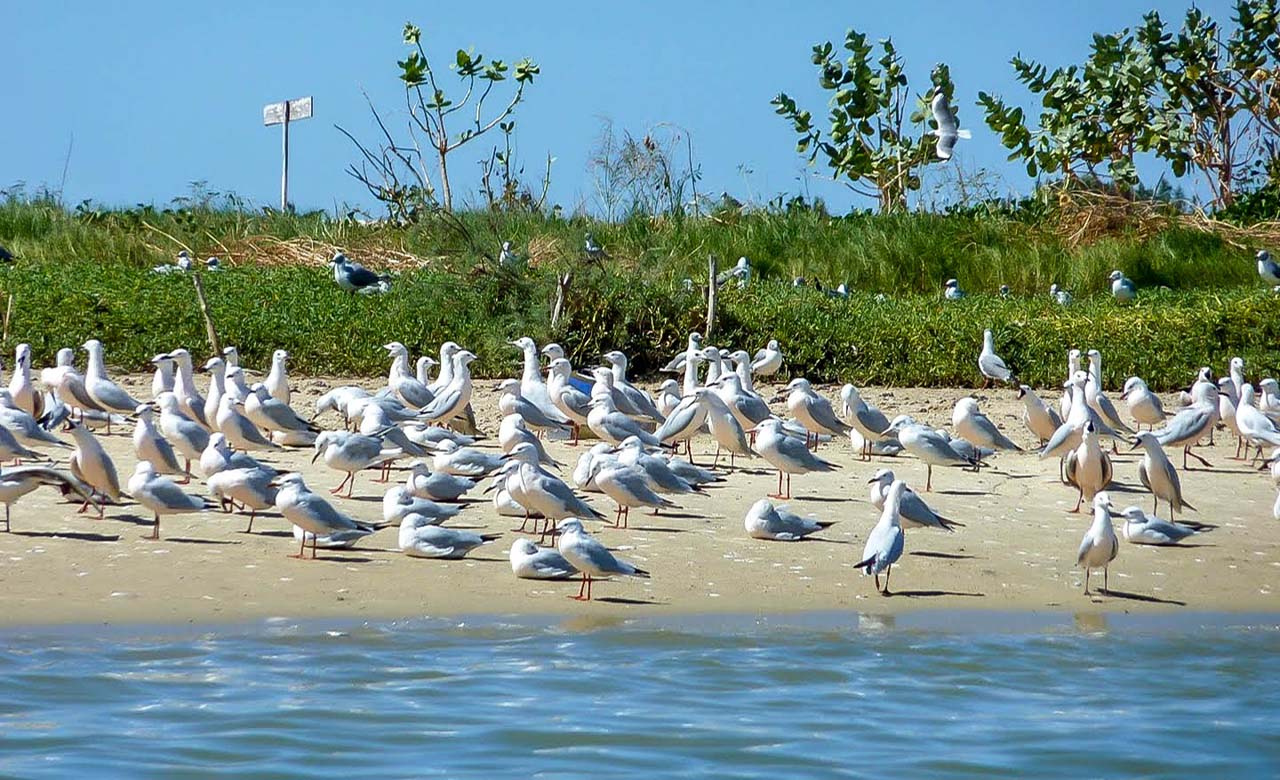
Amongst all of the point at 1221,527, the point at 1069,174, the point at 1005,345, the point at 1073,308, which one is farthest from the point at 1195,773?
the point at 1069,174

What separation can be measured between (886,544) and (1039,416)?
14.3 ft

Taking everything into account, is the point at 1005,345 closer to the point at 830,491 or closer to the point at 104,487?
the point at 830,491

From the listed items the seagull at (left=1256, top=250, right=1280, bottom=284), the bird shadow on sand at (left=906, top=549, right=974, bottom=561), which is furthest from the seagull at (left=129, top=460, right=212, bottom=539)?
the seagull at (left=1256, top=250, right=1280, bottom=284)

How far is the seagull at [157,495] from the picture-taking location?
1004 cm

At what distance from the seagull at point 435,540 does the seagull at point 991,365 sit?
7551 millimetres

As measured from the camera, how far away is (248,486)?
10.4m

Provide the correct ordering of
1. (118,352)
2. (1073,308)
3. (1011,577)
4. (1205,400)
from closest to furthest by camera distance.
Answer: (1011,577) < (1205,400) < (118,352) < (1073,308)

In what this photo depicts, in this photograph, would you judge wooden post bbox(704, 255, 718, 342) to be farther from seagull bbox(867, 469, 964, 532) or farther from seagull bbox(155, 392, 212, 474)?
seagull bbox(867, 469, 964, 532)

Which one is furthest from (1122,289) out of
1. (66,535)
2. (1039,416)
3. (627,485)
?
(66,535)

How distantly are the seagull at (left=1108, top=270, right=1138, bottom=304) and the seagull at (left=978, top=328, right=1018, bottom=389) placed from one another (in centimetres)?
417

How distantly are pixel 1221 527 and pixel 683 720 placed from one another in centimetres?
509

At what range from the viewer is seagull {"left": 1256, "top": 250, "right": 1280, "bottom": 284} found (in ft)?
74.0

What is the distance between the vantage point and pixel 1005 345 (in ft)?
57.4

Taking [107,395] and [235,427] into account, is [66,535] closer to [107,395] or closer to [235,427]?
Answer: [235,427]
